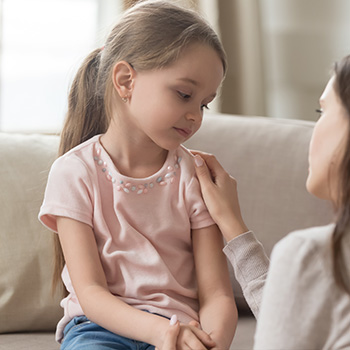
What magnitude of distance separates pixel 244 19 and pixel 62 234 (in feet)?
6.87

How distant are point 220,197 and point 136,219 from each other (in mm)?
174

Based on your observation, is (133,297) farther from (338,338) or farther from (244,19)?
(244,19)

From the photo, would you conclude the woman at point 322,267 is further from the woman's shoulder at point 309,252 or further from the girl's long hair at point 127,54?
the girl's long hair at point 127,54

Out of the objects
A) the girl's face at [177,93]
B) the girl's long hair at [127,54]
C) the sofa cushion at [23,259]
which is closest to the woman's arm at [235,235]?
the girl's face at [177,93]

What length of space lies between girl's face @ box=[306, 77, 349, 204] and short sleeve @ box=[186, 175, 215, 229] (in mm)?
456

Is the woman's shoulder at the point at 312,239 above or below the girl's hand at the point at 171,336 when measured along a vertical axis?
above

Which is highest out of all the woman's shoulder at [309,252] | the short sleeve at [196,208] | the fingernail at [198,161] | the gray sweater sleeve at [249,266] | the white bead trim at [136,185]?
the woman's shoulder at [309,252]

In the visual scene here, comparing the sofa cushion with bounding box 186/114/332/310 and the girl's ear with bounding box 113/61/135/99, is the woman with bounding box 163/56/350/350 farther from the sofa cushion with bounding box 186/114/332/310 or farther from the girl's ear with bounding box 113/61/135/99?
the sofa cushion with bounding box 186/114/332/310

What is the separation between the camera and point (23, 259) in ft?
5.36

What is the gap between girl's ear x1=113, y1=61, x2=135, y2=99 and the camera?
4.40 ft

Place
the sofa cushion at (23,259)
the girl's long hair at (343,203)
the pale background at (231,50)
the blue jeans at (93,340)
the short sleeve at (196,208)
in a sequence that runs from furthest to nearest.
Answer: the pale background at (231,50) < the sofa cushion at (23,259) < the short sleeve at (196,208) < the blue jeans at (93,340) < the girl's long hair at (343,203)

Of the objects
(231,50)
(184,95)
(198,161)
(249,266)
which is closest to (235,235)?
→ (249,266)

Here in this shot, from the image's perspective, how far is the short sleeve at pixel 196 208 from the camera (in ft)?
4.53

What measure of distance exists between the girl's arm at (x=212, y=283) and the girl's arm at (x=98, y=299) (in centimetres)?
12
